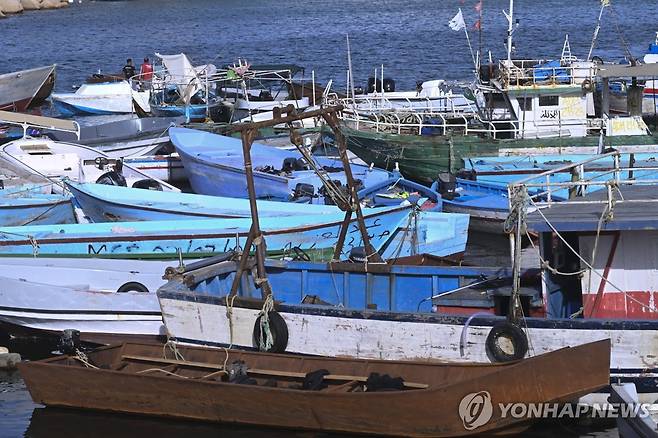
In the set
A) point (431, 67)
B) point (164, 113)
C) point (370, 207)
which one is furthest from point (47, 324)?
point (431, 67)

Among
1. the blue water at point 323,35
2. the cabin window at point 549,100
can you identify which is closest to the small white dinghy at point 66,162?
the cabin window at point 549,100

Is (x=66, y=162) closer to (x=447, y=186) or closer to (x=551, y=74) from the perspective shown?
(x=447, y=186)

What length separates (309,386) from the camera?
43.3 feet

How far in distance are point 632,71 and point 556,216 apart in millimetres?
12186

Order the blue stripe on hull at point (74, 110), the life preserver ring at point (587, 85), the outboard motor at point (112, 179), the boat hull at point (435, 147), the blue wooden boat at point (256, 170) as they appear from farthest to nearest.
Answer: the blue stripe on hull at point (74, 110)
the life preserver ring at point (587, 85)
the boat hull at point (435, 147)
the outboard motor at point (112, 179)
the blue wooden boat at point (256, 170)

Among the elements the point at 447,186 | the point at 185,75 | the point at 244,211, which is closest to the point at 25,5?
the point at 185,75

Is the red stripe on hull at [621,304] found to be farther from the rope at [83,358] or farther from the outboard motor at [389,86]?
the outboard motor at [389,86]

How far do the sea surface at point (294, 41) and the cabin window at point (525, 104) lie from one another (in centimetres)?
323

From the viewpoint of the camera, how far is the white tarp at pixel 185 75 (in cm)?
3466

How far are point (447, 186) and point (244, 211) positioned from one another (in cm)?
476

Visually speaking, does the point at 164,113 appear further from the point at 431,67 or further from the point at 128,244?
the point at 431,67

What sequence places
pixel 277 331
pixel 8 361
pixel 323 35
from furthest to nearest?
pixel 323 35, pixel 8 361, pixel 277 331

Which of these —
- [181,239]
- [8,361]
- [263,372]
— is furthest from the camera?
Result: [181,239]

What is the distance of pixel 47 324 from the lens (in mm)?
16344
